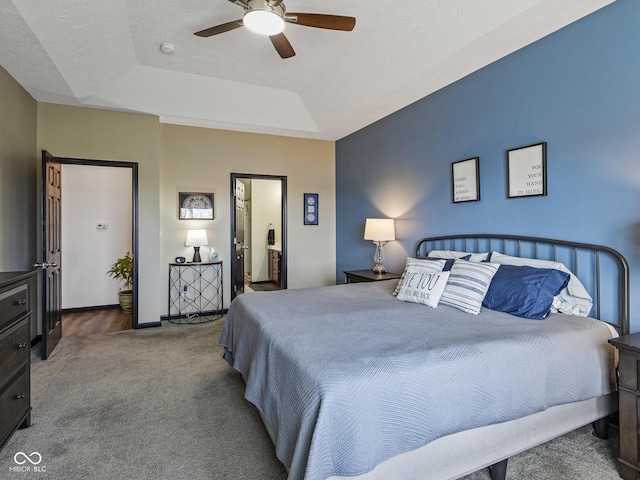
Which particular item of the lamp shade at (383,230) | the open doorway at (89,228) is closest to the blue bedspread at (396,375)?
the lamp shade at (383,230)

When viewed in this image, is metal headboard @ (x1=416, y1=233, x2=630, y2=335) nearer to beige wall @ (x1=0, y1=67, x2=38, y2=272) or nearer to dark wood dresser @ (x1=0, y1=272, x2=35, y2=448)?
dark wood dresser @ (x1=0, y1=272, x2=35, y2=448)

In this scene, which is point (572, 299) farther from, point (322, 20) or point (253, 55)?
point (253, 55)

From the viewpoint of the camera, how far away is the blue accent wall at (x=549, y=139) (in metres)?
2.18

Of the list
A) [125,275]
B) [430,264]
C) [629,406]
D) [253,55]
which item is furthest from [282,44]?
[125,275]

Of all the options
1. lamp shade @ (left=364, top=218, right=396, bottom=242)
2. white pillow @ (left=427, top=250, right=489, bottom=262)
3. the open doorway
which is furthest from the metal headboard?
the open doorway

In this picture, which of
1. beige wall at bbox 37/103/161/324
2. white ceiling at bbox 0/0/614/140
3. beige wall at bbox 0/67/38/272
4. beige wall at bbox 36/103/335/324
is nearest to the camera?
white ceiling at bbox 0/0/614/140

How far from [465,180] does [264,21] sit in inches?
88.8

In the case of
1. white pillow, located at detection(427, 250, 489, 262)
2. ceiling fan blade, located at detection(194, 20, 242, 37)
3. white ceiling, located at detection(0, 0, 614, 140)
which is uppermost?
white ceiling, located at detection(0, 0, 614, 140)

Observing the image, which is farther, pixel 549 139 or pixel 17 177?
pixel 17 177

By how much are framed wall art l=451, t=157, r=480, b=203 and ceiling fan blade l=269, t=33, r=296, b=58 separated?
191 centimetres

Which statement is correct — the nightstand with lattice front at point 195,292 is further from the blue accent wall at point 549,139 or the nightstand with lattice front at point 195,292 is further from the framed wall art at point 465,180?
the framed wall art at point 465,180

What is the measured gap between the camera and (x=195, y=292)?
16.6ft

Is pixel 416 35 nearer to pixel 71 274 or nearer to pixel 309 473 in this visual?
pixel 309 473

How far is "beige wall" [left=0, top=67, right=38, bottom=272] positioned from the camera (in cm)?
315
